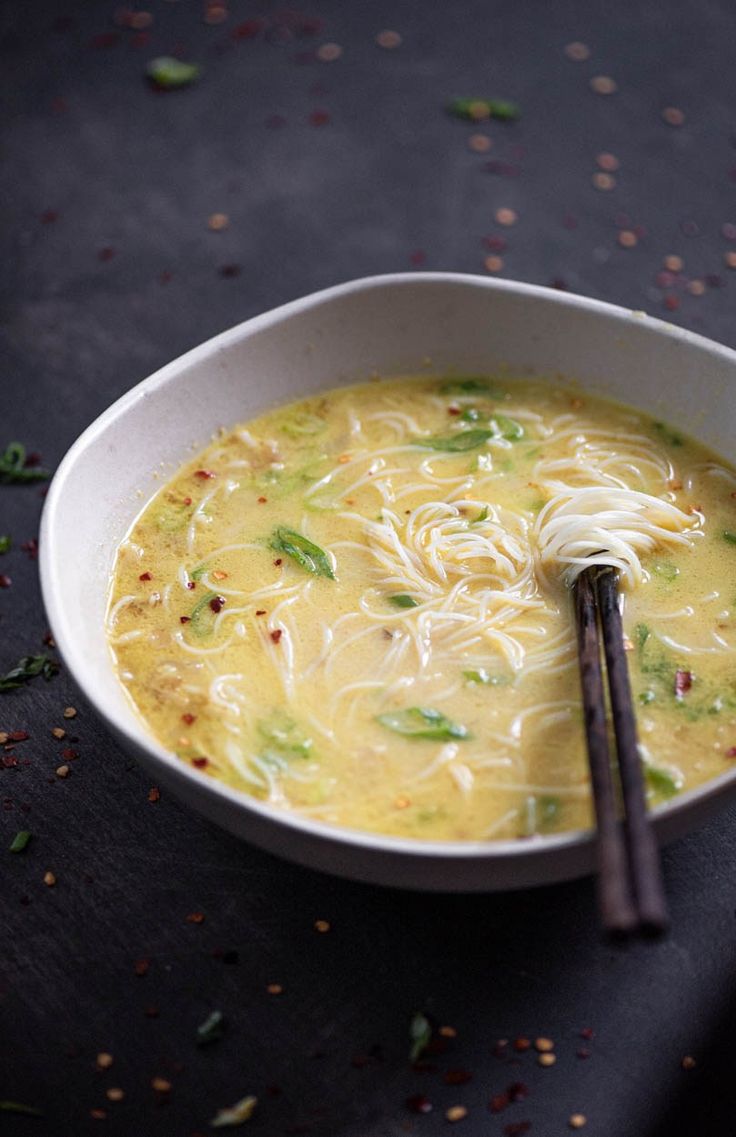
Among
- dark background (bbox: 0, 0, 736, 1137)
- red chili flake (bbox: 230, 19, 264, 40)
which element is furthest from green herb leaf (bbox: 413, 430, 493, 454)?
red chili flake (bbox: 230, 19, 264, 40)

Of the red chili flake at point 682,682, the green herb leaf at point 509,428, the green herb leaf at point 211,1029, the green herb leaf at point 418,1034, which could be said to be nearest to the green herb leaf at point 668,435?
the green herb leaf at point 509,428

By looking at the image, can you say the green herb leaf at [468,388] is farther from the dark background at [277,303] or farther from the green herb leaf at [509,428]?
the dark background at [277,303]

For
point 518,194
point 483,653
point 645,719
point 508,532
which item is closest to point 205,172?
point 518,194

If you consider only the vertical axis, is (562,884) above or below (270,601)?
below

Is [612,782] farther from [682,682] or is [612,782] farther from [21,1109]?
[21,1109]

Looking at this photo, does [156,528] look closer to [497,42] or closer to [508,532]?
[508,532]

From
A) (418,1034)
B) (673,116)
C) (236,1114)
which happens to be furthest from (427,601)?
(673,116)
